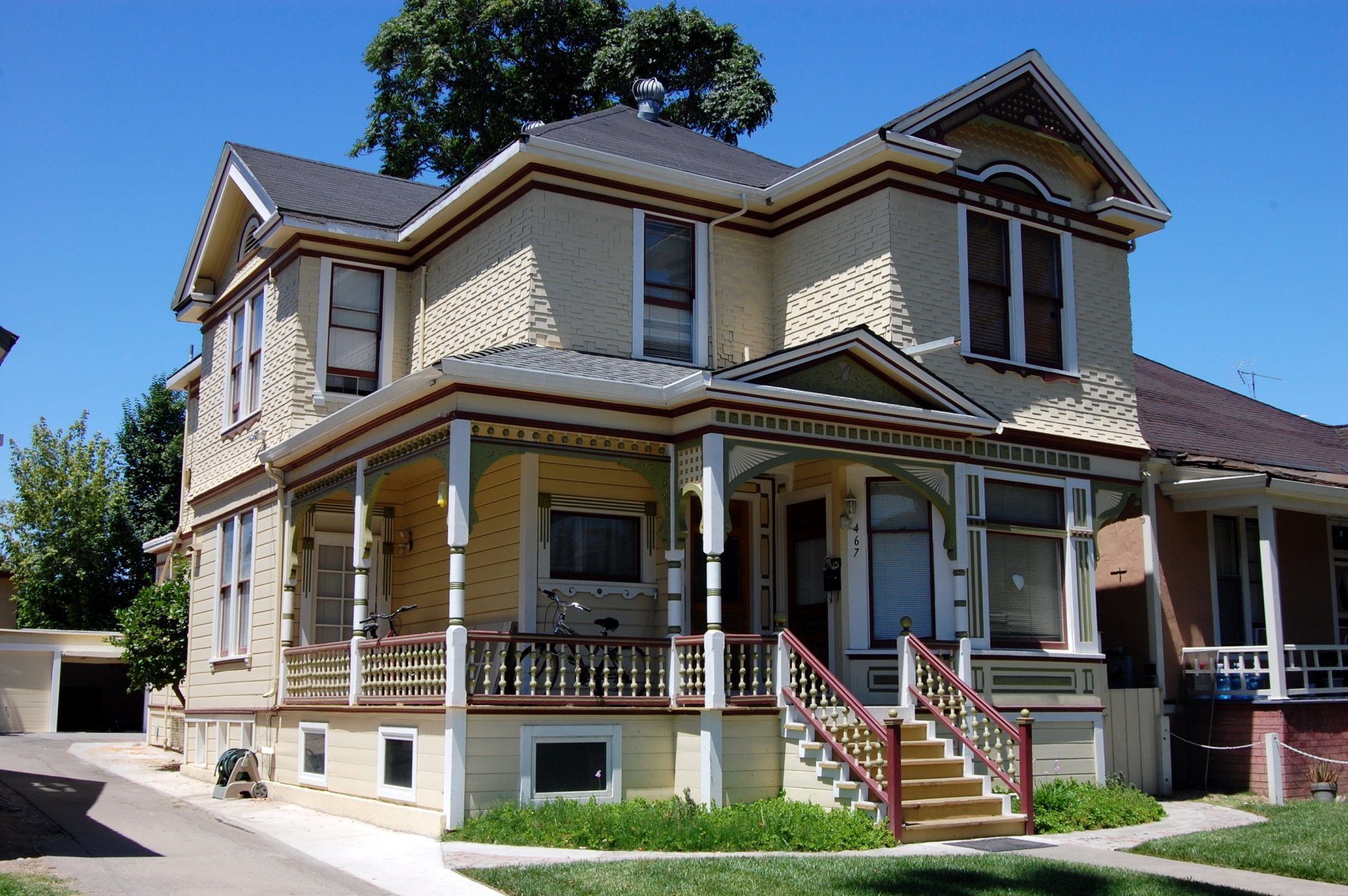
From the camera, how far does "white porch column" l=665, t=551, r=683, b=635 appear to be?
47.9ft

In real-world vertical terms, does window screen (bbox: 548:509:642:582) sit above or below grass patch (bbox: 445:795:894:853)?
above

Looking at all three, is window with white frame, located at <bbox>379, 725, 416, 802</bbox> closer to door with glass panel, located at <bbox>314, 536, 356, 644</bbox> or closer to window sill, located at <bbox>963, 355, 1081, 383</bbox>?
door with glass panel, located at <bbox>314, 536, 356, 644</bbox>

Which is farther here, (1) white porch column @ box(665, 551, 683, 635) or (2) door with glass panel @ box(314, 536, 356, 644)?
(2) door with glass panel @ box(314, 536, 356, 644)

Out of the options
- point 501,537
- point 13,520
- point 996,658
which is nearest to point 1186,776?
point 996,658

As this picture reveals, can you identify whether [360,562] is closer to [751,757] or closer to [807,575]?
[751,757]

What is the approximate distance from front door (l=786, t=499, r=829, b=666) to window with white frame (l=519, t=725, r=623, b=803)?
142 inches

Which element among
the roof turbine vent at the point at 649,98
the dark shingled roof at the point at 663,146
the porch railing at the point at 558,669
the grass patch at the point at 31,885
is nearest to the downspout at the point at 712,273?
the dark shingled roof at the point at 663,146

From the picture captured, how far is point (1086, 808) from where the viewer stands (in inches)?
576

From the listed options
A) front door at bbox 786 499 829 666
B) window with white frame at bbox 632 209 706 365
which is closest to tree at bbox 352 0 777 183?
window with white frame at bbox 632 209 706 365

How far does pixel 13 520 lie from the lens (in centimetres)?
4234

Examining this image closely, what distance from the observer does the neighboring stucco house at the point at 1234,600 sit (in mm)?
18203

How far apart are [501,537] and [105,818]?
5234 millimetres

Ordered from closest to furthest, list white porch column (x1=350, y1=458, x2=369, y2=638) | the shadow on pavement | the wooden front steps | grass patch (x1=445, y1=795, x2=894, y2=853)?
the shadow on pavement
grass patch (x1=445, y1=795, x2=894, y2=853)
the wooden front steps
white porch column (x1=350, y1=458, x2=369, y2=638)

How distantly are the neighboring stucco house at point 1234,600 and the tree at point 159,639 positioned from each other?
51.0 ft
